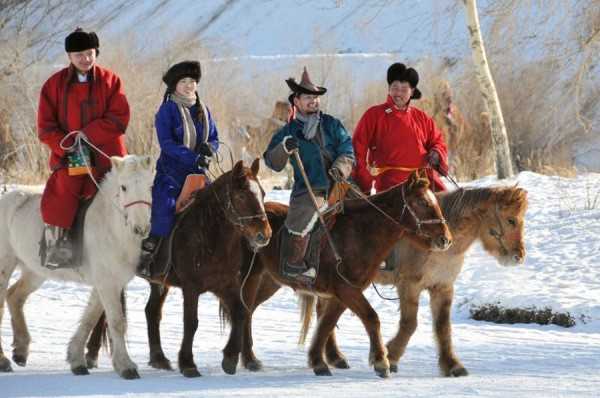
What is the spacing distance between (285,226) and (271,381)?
3.99 feet

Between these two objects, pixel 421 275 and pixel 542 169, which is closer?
pixel 421 275

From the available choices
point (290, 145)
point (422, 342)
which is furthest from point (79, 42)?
point (422, 342)

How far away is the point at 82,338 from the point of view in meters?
7.89

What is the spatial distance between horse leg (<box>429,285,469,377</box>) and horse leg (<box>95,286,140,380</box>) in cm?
231

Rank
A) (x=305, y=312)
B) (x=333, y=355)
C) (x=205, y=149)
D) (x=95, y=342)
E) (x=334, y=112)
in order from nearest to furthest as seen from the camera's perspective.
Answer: (x=205, y=149)
(x=95, y=342)
(x=333, y=355)
(x=305, y=312)
(x=334, y=112)

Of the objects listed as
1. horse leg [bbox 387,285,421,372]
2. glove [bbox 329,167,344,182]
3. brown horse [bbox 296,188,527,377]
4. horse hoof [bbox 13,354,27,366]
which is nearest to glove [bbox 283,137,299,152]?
glove [bbox 329,167,344,182]

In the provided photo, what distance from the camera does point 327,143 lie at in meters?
8.18

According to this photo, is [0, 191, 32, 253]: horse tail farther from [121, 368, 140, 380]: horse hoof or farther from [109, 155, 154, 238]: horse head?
[121, 368, 140, 380]: horse hoof

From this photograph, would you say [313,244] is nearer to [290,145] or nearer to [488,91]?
[290,145]

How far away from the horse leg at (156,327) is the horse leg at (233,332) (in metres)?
0.56

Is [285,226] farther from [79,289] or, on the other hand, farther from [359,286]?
[79,289]

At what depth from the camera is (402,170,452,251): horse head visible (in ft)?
24.7

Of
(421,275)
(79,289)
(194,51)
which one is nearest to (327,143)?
(421,275)

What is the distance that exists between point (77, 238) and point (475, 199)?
3.10 meters
